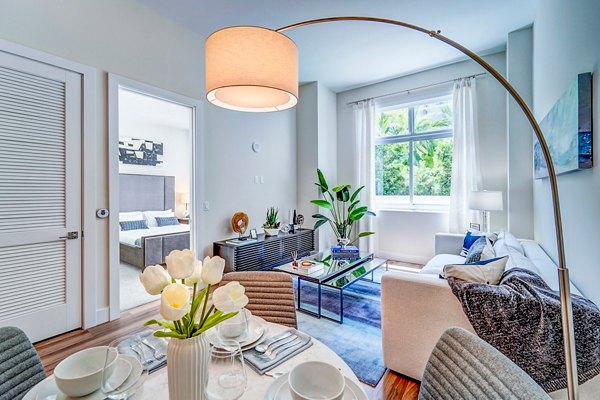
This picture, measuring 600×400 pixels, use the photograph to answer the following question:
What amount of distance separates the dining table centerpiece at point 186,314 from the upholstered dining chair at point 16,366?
59 centimetres

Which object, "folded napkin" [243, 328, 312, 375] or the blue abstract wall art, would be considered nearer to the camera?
"folded napkin" [243, 328, 312, 375]

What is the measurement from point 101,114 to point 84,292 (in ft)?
5.20

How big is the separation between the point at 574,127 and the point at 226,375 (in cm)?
227

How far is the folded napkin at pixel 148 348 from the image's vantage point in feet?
3.03

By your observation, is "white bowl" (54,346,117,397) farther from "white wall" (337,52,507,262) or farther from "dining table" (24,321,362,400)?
"white wall" (337,52,507,262)

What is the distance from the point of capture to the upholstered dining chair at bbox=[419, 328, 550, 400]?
2.06ft

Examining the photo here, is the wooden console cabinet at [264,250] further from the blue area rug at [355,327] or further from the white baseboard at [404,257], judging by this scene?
the white baseboard at [404,257]

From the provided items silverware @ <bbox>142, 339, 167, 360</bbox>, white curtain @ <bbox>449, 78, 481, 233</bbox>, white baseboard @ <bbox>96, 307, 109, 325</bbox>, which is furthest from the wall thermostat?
white curtain @ <bbox>449, 78, 481, 233</bbox>

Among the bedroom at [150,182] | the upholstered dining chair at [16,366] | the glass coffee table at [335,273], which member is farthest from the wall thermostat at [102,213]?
the upholstered dining chair at [16,366]

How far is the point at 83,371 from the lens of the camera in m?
0.82

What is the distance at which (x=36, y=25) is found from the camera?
2176 mm

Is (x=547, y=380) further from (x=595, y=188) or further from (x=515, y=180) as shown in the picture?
(x=515, y=180)

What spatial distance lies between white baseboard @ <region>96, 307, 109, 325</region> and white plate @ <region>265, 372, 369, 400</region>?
2.48m

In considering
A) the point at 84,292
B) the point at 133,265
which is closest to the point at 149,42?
the point at 84,292
